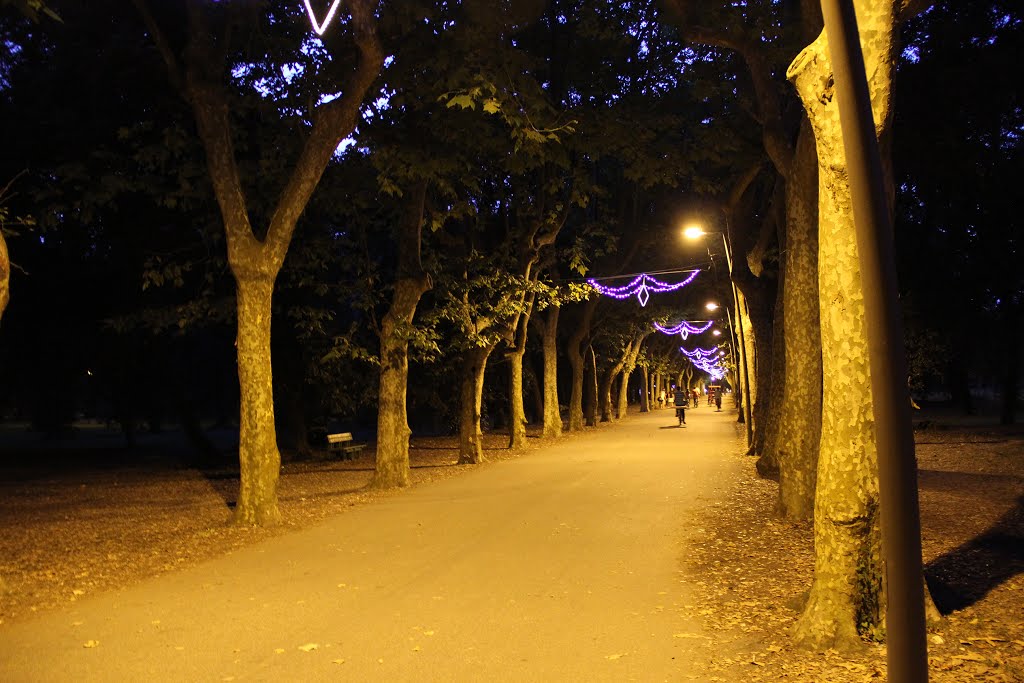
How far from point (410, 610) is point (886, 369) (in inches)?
177

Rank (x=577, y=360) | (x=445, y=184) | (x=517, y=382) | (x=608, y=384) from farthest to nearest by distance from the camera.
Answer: (x=608, y=384) < (x=577, y=360) < (x=517, y=382) < (x=445, y=184)

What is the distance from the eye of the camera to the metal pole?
3941mm

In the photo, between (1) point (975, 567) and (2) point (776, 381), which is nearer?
(1) point (975, 567)

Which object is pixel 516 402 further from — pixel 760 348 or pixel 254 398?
pixel 254 398

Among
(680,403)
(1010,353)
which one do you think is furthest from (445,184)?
(680,403)

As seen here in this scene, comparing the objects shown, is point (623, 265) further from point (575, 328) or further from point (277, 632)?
point (277, 632)

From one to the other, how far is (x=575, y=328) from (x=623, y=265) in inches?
188

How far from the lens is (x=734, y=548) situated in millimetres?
9641

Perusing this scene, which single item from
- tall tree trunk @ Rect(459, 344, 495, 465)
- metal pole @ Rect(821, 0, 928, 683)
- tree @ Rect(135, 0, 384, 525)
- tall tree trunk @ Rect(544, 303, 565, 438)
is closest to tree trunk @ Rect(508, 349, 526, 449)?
tall tree trunk @ Rect(459, 344, 495, 465)

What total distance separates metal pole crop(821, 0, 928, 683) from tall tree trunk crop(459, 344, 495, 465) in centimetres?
1837

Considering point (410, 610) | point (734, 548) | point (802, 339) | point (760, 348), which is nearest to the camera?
point (410, 610)

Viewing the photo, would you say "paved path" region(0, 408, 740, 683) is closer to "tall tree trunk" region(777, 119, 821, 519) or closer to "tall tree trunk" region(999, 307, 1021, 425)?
"tall tree trunk" region(777, 119, 821, 519)

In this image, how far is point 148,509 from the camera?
14.3 metres

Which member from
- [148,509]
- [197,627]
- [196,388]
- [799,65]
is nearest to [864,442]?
[799,65]
